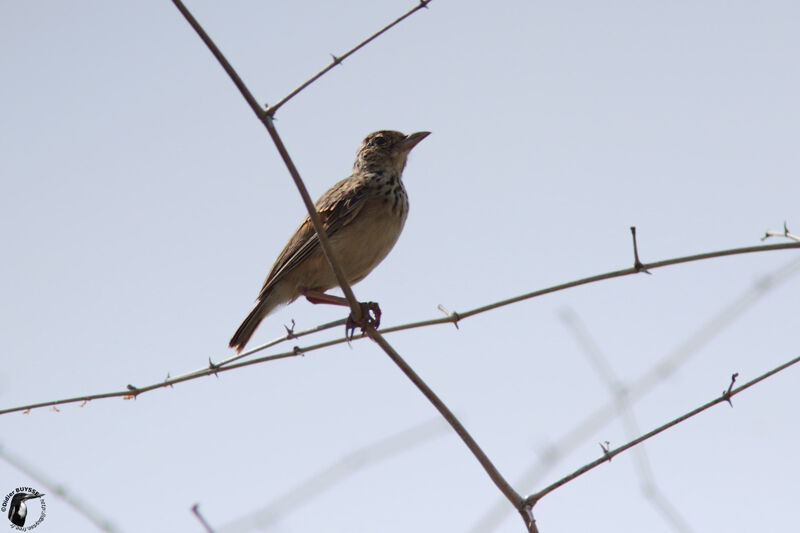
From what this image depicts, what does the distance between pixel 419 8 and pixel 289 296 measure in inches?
134

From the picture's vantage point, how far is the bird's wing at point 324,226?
19.7ft

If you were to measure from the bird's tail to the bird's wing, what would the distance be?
0.21 ft

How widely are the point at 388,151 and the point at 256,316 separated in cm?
181

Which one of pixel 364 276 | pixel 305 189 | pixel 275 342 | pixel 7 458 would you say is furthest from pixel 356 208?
pixel 7 458

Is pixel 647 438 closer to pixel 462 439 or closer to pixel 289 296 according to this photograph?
pixel 462 439

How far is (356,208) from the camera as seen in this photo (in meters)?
6.11

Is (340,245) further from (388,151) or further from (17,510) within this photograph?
(17,510)

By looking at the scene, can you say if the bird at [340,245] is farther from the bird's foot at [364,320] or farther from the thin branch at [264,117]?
the thin branch at [264,117]

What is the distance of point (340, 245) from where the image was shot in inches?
232

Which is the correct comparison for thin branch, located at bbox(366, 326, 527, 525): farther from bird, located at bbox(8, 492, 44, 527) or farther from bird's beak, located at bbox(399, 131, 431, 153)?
bird's beak, located at bbox(399, 131, 431, 153)

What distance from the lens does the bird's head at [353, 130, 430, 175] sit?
269 inches

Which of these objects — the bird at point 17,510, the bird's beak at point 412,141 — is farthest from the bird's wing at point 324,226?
the bird at point 17,510

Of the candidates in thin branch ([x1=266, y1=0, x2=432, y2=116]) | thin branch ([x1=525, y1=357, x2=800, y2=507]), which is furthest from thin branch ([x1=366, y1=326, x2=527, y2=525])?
thin branch ([x1=266, y1=0, x2=432, y2=116])

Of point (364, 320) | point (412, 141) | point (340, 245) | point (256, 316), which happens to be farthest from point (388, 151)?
point (364, 320)
